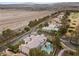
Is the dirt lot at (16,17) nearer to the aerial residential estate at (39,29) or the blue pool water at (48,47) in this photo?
the aerial residential estate at (39,29)

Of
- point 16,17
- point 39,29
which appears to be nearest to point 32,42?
point 39,29

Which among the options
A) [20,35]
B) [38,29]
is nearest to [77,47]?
[38,29]

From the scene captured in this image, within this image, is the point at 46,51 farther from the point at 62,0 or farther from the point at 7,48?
the point at 62,0

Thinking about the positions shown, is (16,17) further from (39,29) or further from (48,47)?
(48,47)

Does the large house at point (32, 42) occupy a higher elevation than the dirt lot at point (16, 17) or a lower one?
lower

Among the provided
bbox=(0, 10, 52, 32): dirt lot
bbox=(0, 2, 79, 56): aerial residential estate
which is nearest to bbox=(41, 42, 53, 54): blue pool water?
bbox=(0, 2, 79, 56): aerial residential estate

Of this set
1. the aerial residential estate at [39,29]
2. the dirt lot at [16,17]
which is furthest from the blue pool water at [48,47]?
the dirt lot at [16,17]

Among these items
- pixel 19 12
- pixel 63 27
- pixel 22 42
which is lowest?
pixel 22 42

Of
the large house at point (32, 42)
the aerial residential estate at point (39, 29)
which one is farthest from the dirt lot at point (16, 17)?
the large house at point (32, 42)
